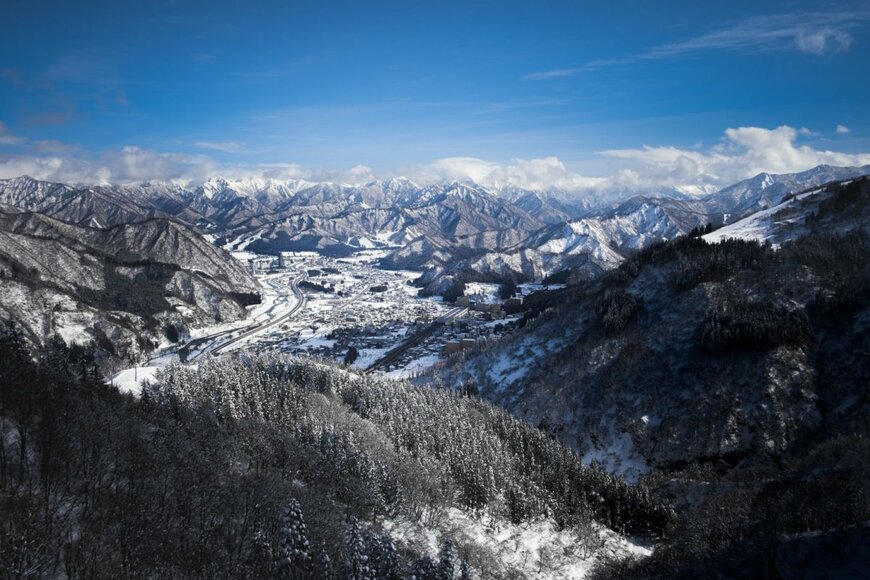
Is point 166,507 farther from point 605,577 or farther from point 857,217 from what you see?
point 857,217

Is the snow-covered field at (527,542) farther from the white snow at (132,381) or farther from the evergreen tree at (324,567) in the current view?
the white snow at (132,381)

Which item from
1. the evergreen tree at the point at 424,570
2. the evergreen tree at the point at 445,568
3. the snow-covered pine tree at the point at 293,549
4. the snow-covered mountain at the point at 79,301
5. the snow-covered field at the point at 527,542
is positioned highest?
the snow-covered mountain at the point at 79,301

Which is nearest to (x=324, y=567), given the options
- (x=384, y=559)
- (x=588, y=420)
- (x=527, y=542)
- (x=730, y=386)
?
(x=384, y=559)

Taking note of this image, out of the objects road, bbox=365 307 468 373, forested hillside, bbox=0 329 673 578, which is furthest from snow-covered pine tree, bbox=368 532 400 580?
road, bbox=365 307 468 373

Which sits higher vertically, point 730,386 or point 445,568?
point 445,568

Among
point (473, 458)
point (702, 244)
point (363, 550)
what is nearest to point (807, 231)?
point (702, 244)

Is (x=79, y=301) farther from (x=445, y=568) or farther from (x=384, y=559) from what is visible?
(x=445, y=568)

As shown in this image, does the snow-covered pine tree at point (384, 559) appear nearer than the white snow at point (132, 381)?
Yes

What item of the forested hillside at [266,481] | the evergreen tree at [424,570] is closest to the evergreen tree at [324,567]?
the forested hillside at [266,481]
